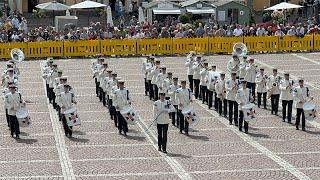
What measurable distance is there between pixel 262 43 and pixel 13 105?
874 inches

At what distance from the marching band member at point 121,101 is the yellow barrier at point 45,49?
18849mm

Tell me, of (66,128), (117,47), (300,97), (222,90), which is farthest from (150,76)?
(117,47)

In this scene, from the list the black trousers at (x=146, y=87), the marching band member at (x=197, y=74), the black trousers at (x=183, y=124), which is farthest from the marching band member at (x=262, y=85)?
the black trousers at (x=183, y=124)

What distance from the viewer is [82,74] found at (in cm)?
3788

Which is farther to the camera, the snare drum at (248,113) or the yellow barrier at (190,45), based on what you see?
the yellow barrier at (190,45)

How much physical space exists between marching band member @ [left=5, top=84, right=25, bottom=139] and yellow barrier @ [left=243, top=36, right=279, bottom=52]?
21.6 meters

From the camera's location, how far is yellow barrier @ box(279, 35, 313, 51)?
45.1 meters

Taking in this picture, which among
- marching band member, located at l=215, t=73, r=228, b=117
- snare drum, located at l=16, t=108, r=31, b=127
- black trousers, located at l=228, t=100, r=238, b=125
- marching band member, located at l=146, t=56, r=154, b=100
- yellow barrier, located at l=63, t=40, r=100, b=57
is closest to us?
snare drum, located at l=16, t=108, r=31, b=127

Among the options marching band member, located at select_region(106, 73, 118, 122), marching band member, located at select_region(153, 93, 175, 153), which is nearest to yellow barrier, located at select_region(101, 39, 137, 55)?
marching band member, located at select_region(106, 73, 118, 122)

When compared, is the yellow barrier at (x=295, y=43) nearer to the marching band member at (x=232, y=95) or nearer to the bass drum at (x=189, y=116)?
the marching band member at (x=232, y=95)

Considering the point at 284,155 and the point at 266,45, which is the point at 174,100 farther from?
the point at 266,45

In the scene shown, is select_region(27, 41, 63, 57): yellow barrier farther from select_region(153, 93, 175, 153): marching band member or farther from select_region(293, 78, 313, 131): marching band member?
select_region(153, 93, 175, 153): marching band member

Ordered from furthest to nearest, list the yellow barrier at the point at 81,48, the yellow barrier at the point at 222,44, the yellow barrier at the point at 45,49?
the yellow barrier at the point at 222,44 → the yellow barrier at the point at 81,48 → the yellow barrier at the point at 45,49

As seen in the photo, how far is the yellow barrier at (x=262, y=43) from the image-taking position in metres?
45.0
